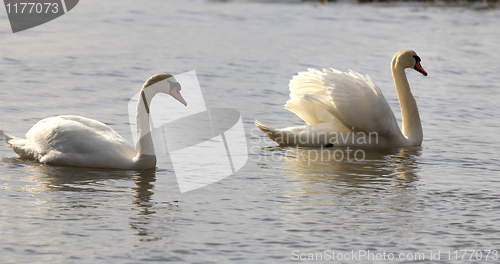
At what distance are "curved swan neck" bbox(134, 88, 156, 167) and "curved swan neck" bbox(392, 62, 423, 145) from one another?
3.99m

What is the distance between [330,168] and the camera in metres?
8.35

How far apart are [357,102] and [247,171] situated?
1.98 metres

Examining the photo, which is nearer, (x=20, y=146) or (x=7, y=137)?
(x=20, y=146)

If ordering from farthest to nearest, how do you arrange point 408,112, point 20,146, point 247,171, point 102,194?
1. point 408,112
2. point 247,171
3. point 20,146
4. point 102,194

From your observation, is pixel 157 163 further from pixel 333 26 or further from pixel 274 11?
pixel 274 11

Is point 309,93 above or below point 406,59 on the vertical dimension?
below

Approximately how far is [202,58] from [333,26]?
315 inches

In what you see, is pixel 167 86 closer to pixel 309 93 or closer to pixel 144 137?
pixel 144 137

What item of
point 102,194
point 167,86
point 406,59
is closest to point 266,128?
point 167,86

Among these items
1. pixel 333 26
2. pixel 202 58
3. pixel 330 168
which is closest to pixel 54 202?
pixel 330 168

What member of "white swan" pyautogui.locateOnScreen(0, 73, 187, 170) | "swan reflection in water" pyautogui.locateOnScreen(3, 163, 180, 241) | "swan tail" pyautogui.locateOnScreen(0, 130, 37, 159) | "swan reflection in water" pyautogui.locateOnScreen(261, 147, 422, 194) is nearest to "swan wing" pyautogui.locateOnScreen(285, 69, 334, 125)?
"swan reflection in water" pyautogui.locateOnScreen(261, 147, 422, 194)

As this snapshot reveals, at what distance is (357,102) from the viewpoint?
9078 mm

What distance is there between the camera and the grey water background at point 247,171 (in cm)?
563

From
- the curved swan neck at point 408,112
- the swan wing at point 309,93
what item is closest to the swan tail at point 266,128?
the swan wing at point 309,93
